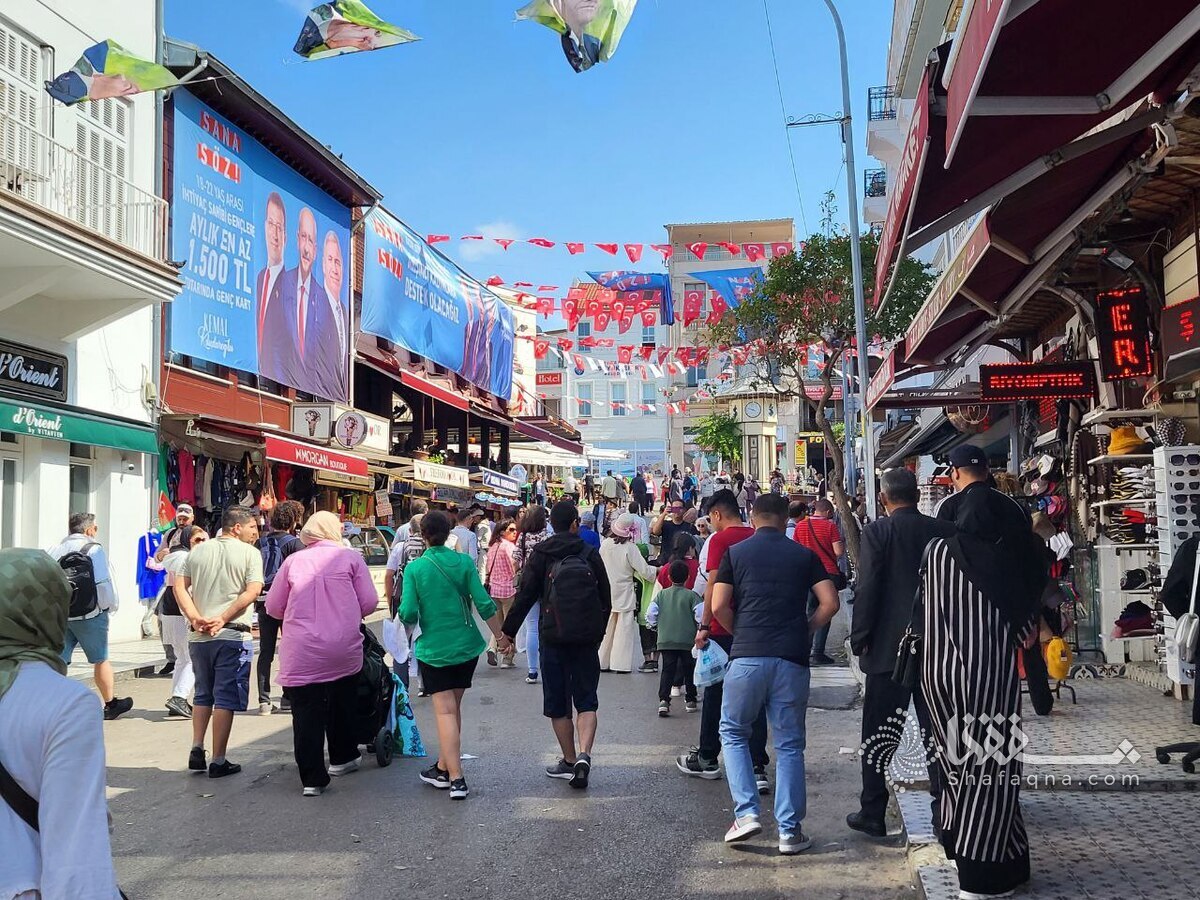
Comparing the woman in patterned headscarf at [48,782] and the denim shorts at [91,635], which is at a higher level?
the woman in patterned headscarf at [48,782]

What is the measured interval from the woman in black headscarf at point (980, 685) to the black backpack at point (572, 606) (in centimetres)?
267

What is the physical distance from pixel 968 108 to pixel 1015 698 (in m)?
2.49

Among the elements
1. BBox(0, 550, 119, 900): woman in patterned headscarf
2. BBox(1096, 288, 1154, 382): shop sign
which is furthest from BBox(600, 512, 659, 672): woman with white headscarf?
BBox(0, 550, 119, 900): woman in patterned headscarf

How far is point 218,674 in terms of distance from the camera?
7488 mm

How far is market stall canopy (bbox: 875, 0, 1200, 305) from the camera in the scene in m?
4.68

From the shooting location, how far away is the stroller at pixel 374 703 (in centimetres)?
754

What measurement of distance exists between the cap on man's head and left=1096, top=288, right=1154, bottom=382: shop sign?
4680 mm

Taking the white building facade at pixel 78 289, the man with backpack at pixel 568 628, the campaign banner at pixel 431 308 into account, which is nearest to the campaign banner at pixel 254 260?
the white building facade at pixel 78 289

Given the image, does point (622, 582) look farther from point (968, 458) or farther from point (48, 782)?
point (48, 782)

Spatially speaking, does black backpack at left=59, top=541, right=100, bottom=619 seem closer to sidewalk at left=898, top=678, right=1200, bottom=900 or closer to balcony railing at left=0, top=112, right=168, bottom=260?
balcony railing at left=0, top=112, right=168, bottom=260

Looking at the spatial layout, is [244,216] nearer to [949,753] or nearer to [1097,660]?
[1097,660]

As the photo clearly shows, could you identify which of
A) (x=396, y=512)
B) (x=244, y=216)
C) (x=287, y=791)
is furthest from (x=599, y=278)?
(x=287, y=791)

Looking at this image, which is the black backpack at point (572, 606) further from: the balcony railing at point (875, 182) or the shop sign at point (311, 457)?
the balcony railing at point (875, 182)

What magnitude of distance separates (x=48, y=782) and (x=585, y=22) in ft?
19.3
